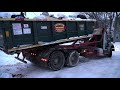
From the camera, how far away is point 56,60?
277 inches

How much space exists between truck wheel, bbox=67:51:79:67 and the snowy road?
0.48 feet

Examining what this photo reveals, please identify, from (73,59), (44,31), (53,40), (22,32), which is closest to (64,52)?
(73,59)

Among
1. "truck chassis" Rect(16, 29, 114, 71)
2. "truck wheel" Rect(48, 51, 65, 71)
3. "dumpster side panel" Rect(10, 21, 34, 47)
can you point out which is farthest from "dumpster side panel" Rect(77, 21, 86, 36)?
"dumpster side panel" Rect(10, 21, 34, 47)

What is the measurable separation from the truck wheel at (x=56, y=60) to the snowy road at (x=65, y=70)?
149 millimetres

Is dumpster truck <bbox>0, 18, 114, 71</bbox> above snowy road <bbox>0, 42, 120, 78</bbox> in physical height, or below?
above

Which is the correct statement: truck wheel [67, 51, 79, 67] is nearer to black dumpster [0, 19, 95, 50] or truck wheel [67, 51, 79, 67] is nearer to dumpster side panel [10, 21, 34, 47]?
black dumpster [0, 19, 95, 50]

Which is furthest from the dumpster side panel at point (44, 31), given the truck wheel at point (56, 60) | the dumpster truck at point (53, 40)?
the truck wheel at point (56, 60)

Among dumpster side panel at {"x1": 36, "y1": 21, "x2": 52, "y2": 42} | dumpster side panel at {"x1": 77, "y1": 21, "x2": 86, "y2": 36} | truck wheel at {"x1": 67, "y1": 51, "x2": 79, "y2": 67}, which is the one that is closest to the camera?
dumpster side panel at {"x1": 36, "y1": 21, "x2": 52, "y2": 42}

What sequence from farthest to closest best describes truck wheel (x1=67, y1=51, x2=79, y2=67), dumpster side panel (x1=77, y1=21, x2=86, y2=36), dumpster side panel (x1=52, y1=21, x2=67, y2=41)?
1. dumpster side panel (x1=77, y1=21, x2=86, y2=36)
2. truck wheel (x1=67, y1=51, x2=79, y2=67)
3. dumpster side panel (x1=52, y1=21, x2=67, y2=41)

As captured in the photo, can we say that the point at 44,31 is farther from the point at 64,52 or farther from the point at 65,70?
the point at 65,70

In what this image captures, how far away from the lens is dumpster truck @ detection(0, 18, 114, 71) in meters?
6.27

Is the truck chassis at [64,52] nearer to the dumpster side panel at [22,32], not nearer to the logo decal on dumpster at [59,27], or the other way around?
the dumpster side panel at [22,32]

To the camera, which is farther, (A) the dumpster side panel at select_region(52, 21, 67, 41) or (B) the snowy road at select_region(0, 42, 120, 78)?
(A) the dumpster side panel at select_region(52, 21, 67, 41)
